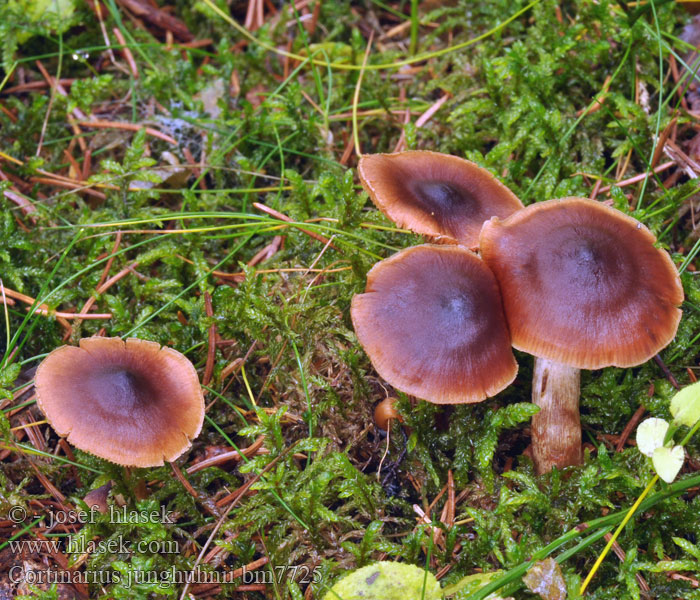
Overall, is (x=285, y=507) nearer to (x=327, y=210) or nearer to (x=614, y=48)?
(x=327, y=210)

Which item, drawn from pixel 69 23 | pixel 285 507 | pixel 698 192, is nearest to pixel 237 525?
pixel 285 507

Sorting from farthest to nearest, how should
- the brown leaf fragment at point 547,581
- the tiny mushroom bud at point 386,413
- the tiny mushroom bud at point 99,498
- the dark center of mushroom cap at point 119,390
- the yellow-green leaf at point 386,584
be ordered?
1. the tiny mushroom bud at point 386,413
2. the tiny mushroom bud at point 99,498
3. the dark center of mushroom cap at point 119,390
4. the yellow-green leaf at point 386,584
5. the brown leaf fragment at point 547,581

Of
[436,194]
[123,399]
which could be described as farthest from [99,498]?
[436,194]

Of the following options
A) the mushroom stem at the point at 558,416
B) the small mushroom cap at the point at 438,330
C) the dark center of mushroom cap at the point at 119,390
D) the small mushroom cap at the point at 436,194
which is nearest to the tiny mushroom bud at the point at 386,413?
A: the small mushroom cap at the point at 438,330

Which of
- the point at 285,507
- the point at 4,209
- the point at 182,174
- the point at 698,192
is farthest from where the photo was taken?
the point at 182,174

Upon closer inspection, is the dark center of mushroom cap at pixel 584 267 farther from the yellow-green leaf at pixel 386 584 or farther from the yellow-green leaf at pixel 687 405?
the yellow-green leaf at pixel 386 584

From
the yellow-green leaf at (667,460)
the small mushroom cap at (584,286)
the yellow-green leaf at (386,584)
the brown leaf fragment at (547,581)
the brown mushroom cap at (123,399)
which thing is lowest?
the yellow-green leaf at (386,584)

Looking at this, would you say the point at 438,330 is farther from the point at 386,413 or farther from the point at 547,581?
the point at 547,581
